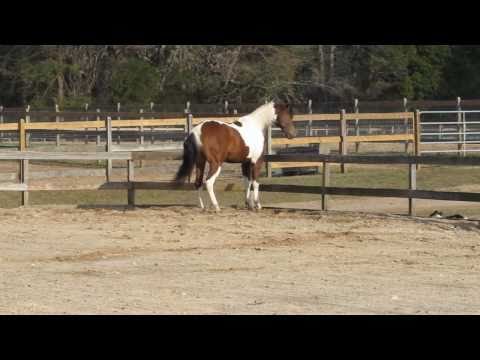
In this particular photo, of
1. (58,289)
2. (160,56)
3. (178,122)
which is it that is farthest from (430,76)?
(58,289)

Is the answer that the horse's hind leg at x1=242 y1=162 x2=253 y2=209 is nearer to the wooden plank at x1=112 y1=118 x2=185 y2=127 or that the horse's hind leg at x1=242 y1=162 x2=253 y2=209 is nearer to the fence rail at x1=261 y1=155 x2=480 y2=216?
the fence rail at x1=261 y1=155 x2=480 y2=216

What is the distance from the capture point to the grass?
19.2 meters

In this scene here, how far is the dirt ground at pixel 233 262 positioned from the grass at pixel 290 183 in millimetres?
2878

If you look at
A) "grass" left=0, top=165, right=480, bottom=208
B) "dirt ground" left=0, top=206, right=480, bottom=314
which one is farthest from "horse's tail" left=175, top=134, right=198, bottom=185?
"grass" left=0, top=165, right=480, bottom=208

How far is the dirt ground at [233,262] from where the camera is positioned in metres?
8.32

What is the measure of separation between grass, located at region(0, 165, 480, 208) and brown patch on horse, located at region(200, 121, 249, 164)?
2.31 metres

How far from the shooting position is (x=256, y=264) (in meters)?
10.8

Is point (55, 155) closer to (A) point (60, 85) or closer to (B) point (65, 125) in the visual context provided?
(B) point (65, 125)

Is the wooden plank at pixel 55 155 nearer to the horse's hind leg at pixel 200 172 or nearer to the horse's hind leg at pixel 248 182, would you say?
the horse's hind leg at pixel 200 172

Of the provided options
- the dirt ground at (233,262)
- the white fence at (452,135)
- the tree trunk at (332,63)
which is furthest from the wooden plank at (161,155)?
the tree trunk at (332,63)

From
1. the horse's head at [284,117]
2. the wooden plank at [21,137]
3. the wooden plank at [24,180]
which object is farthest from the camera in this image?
the wooden plank at [21,137]

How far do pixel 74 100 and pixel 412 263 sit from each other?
3794 cm

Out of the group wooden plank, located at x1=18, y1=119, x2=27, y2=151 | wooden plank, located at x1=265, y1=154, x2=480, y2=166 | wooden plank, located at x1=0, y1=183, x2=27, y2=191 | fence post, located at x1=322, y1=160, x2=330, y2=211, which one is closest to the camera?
wooden plank, located at x1=265, y1=154, x2=480, y2=166

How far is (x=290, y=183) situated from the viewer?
21953 mm
